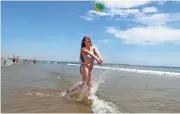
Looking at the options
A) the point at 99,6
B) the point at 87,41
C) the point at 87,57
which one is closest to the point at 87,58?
the point at 87,57

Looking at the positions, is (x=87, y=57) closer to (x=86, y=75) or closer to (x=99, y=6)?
(x=86, y=75)

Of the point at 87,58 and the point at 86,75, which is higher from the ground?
the point at 87,58

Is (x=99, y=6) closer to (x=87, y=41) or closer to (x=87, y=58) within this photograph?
(x=87, y=41)

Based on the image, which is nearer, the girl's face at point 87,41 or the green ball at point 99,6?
the girl's face at point 87,41

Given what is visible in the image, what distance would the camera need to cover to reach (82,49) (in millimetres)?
8406

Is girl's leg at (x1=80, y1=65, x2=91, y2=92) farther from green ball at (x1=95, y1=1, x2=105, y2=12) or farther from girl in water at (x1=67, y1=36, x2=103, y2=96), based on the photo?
green ball at (x1=95, y1=1, x2=105, y2=12)

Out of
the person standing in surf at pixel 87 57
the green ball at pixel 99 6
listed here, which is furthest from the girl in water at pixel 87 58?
the green ball at pixel 99 6

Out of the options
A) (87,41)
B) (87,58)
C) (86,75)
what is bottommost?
(86,75)

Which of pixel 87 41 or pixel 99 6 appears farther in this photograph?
pixel 99 6

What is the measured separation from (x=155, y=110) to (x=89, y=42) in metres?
2.97

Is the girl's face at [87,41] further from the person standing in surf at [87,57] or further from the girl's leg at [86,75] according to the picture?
the girl's leg at [86,75]

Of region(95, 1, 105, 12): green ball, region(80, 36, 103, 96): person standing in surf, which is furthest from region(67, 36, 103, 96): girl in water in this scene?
region(95, 1, 105, 12): green ball

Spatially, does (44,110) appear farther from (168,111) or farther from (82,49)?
(168,111)

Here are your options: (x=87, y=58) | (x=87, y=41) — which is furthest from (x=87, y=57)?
(x=87, y=41)
